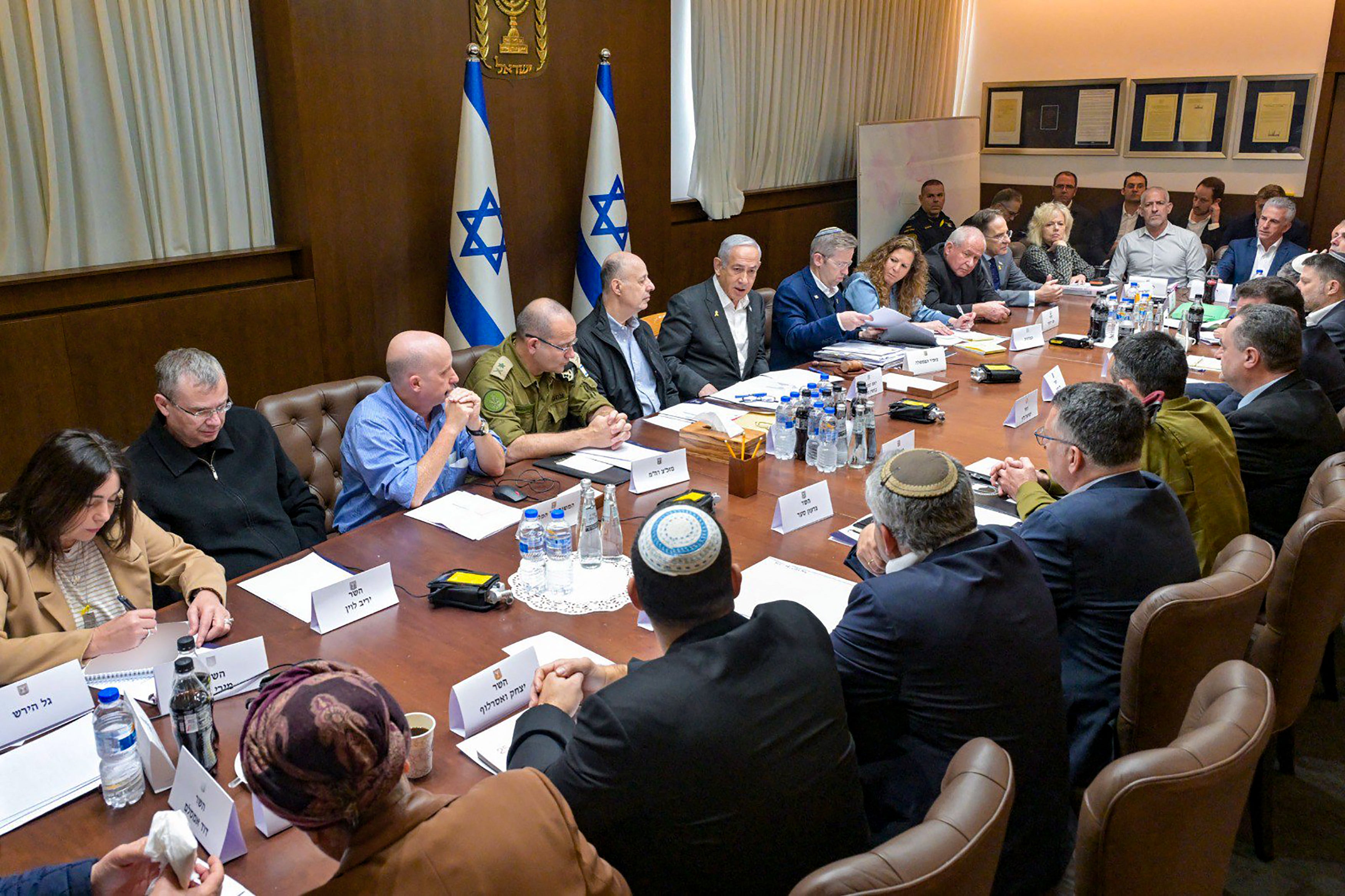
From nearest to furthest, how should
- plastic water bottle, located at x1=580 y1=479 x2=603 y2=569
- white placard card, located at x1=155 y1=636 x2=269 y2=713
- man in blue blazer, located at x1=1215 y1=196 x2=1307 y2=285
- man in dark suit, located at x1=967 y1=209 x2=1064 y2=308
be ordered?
white placard card, located at x1=155 y1=636 x2=269 y2=713
plastic water bottle, located at x1=580 y1=479 x2=603 y2=569
man in dark suit, located at x1=967 y1=209 x2=1064 y2=308
man in blue blazer, located at x1=1215 y1=196 x2=1307 y2=285

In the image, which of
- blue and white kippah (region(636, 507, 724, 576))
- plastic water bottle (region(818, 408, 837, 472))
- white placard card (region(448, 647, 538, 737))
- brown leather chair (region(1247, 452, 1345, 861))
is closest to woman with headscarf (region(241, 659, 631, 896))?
blue and white kippah (region(636, 507, 724, 576))

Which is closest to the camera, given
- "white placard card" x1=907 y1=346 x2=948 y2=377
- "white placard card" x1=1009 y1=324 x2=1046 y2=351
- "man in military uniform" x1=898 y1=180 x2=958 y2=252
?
"white placard card" x1=907 y1=346 x2=948 y2=377

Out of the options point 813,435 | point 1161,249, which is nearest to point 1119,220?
point 1161,249

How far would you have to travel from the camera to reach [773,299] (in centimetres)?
531

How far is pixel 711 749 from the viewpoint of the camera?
1.38 meters

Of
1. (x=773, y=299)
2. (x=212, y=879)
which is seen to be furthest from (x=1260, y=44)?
(x=212, y=879)

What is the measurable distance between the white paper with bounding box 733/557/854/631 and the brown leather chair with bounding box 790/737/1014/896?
2.70ft

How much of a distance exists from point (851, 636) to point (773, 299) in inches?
146

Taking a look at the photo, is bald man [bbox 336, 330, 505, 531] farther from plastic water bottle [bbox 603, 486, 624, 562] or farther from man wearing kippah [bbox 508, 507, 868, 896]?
man wearing kippah [bbox 508, 507, 868, 896]

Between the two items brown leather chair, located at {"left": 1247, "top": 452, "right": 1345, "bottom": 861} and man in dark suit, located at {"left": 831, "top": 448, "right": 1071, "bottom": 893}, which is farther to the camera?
brown leather chair, located at {"left": 1247, "top": 452, "right": 1345, "bottom": 861}

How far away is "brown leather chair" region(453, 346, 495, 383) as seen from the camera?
394cm

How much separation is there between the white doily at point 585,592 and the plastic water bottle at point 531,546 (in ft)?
0.09

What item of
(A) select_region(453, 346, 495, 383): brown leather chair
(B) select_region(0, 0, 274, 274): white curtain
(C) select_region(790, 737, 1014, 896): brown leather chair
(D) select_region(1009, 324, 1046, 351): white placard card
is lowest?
(C) select_region(790, 737, 1014, 896): brown leather chair

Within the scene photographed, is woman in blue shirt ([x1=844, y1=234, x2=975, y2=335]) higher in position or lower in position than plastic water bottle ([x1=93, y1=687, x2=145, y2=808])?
higher
